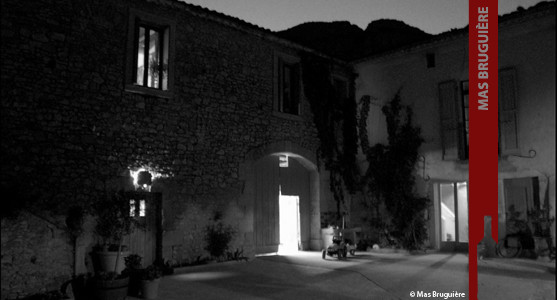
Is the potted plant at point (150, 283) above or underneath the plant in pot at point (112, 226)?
underneath

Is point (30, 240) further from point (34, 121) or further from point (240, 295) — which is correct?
point (240, 295)

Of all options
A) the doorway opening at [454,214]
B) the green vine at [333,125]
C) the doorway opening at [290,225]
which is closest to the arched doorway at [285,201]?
the doorway opening at [290,225]

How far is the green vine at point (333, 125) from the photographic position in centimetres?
1153

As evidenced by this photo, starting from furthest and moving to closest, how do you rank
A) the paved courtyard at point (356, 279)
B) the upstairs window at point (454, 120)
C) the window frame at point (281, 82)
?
the upstairs window at point (454, 120), the window frame at point (281, 82), the paved courtyard at point (356, 279)

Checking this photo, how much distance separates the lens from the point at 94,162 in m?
7.34

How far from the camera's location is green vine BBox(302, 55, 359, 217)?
11.5 meters

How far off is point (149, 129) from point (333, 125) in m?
5.49

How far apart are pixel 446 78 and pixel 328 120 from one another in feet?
10.5

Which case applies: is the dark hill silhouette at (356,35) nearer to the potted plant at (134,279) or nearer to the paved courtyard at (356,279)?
the paved courtyard at (356,279)

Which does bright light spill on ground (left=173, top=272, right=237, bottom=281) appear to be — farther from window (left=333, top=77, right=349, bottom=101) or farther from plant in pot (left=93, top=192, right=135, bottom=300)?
window (left=333, top=77, right=349, bottom=101)

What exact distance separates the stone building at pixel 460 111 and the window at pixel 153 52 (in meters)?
6.19

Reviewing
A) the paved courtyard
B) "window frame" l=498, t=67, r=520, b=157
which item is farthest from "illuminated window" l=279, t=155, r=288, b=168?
"window frame" l=498, t=67, r=520, b=157

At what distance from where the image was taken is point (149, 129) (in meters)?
8.12

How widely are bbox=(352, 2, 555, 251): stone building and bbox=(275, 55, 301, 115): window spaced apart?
2.41 meters
